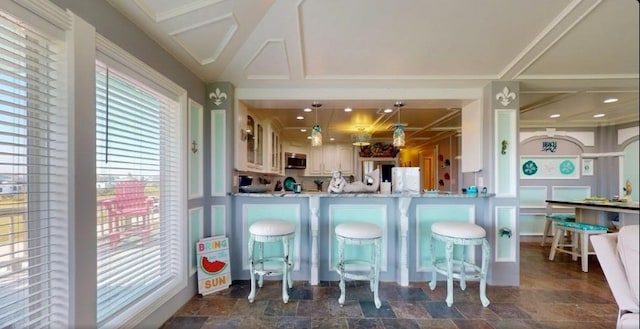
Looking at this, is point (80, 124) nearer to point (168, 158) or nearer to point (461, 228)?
point (168, 158)

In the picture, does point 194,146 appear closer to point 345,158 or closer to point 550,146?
point 345,158

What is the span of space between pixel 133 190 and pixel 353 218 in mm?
2104

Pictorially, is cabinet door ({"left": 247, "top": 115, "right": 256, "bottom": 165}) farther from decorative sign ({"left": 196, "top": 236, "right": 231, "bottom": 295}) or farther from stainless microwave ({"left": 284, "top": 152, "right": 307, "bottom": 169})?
stainless microwave ({"left": 284, "top": 152, "right": 307, "bottom": 169})

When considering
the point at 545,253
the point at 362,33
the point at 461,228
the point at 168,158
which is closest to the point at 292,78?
the point at 362,33

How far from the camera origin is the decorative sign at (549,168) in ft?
15.5

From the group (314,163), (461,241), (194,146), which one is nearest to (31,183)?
(194,146)

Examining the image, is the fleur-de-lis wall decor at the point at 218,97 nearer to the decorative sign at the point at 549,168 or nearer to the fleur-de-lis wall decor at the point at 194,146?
the fleur-de-lis wall decor at the point at 194,146

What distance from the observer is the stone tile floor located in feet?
7.13

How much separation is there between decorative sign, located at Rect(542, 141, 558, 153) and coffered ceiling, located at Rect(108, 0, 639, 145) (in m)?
1.27

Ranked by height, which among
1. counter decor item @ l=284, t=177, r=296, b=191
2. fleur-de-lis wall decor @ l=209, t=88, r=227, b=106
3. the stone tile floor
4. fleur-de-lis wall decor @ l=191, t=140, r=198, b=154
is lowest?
the stone tile floor

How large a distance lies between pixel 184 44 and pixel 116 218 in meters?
1.38

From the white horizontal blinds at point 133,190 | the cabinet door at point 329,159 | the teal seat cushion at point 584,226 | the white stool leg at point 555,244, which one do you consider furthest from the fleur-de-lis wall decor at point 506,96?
the cabinet door at point 329,159

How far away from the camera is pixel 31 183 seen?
124cm

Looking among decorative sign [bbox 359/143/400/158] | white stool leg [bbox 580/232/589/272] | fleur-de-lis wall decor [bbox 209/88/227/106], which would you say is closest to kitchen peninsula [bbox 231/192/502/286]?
fleur-de-lis wall decor [bbox 209/88/227/106]
